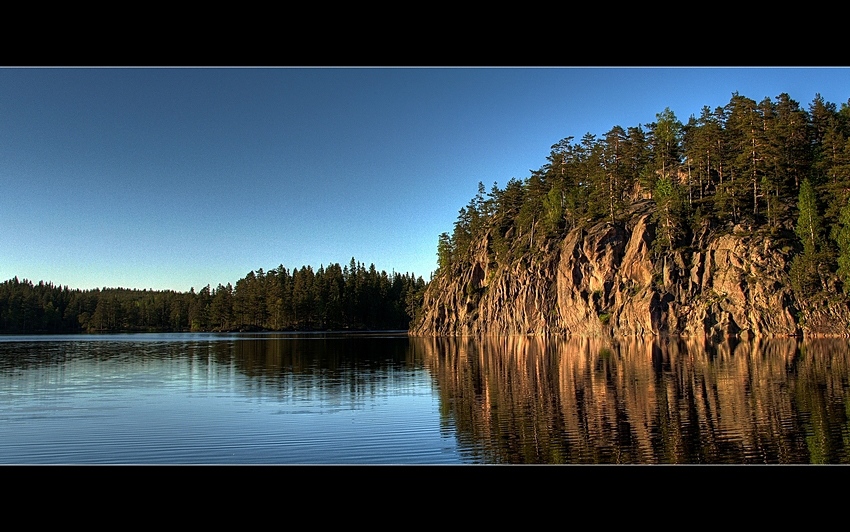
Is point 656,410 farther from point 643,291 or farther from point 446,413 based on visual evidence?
point 643,291

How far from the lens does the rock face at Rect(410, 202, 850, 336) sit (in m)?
73.3

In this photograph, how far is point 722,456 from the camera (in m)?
17.9

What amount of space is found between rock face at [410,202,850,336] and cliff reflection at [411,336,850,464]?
27.7 m

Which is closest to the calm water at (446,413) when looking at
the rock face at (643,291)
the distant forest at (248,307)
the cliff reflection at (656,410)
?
the cliff reflection at (656,410)

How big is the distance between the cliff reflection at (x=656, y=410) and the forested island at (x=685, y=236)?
30.0m

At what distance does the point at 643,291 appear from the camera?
3332 inches

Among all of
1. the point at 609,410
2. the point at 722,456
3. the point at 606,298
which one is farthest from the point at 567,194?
the point at 722,456

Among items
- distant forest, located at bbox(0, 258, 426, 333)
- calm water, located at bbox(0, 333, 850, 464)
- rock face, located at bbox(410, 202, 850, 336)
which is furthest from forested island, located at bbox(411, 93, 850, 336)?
distant forest, located at bbox(0, 258, 426, 333)

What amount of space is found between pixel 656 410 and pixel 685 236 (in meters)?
67.3

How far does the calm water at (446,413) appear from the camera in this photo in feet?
63.4

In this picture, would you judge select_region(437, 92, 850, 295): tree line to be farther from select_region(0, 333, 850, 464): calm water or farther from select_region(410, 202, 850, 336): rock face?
→ select_region(0, 333, 850, 464): calm water
